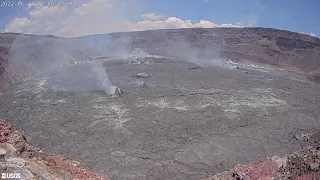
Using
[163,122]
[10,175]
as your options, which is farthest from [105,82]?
[10,175]

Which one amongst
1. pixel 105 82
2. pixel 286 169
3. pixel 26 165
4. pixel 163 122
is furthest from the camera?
pixel 105 82

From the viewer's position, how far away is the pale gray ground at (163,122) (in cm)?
1494

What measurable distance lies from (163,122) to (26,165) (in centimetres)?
1058

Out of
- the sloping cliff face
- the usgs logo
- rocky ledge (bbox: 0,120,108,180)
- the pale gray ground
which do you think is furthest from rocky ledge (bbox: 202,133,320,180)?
the sloping cliff face

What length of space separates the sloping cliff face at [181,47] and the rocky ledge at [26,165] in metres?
26.8

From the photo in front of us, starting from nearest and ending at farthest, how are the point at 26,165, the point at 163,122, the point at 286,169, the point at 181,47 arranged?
the point at 26,165, the point at 286,169, the point at 163,122, the point at 181,47

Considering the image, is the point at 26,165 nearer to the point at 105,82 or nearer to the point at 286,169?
the point at 286,169

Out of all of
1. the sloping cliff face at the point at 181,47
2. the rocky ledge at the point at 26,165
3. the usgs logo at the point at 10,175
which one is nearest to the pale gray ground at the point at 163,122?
the rocky ledge at the point at 26,165

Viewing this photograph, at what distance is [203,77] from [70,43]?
37.5 metres

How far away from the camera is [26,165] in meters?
9.37

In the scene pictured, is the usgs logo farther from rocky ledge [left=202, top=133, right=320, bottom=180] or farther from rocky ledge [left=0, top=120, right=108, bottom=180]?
rocky ledge [left=202, top=133, right=320, bottom=180]

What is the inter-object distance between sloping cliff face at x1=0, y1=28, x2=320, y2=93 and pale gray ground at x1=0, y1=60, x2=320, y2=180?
50.1ft

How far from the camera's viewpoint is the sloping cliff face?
44.3m

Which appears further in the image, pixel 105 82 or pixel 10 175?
pixel 105 82
